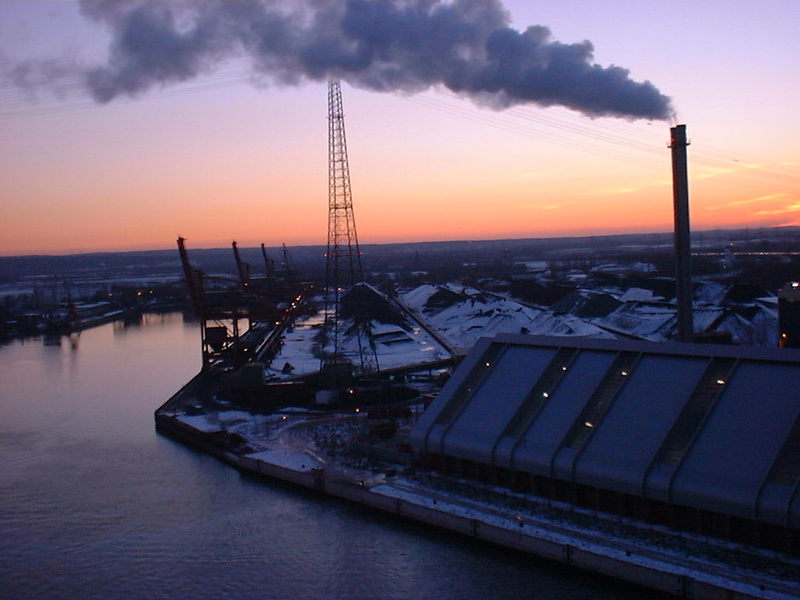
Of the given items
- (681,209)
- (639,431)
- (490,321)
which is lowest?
(490,321)

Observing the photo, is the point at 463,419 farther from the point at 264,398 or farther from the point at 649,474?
the point at 264,398

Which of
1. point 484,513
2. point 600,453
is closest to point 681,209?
point 600,453

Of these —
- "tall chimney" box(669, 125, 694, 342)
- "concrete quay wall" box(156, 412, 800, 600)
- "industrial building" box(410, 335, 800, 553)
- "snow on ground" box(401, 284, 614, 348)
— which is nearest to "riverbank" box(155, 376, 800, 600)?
"concrete quay wall" box(156, 412, 800, 600)

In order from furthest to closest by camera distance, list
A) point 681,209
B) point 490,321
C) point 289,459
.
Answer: point 490,321, point 681,209, point 289,459

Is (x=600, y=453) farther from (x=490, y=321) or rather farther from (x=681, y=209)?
(x=490, y=321)

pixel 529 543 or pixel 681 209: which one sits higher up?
pixel 681 209

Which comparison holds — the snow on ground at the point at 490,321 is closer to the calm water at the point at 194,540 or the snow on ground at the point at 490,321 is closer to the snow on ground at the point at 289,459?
the snow on ground at the point at 289,459

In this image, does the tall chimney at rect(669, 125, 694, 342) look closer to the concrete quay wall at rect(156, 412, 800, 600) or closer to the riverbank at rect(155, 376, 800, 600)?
the riverbank at rect(155, 376, 800, 600)

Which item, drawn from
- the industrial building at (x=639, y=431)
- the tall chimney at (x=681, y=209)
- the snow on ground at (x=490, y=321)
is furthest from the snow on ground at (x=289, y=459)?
the snow on ground at (x=490, y=321)
